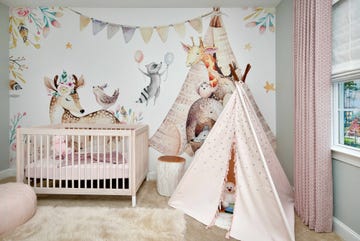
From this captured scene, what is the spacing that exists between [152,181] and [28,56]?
8.09ft

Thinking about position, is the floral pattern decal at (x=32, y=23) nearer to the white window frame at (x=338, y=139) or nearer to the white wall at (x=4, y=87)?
the white wall at (x=4, y=87)

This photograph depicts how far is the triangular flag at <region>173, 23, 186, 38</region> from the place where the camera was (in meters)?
3.12

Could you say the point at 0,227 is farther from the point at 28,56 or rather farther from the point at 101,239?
the point at 28,56

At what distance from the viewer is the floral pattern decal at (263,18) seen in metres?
3.07

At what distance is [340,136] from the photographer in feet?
6.54

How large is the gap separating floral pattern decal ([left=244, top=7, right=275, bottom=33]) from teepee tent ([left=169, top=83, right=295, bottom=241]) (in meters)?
1.31

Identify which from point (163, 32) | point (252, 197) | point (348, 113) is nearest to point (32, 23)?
point (163, 32)

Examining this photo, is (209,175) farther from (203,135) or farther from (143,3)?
(143,3)

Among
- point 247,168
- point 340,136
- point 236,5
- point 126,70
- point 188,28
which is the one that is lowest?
point 247,168

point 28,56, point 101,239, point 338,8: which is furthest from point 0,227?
point 338,8

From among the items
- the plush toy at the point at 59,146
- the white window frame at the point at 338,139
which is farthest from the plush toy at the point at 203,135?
the plush toy at the point at 59,146

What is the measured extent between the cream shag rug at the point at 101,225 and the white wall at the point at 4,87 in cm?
143

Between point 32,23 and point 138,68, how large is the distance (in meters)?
1.61

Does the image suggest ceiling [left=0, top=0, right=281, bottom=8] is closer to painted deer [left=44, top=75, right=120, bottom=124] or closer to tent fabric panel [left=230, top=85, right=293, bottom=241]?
painted deer [left=44, top=75, right=120, bottom=124]
